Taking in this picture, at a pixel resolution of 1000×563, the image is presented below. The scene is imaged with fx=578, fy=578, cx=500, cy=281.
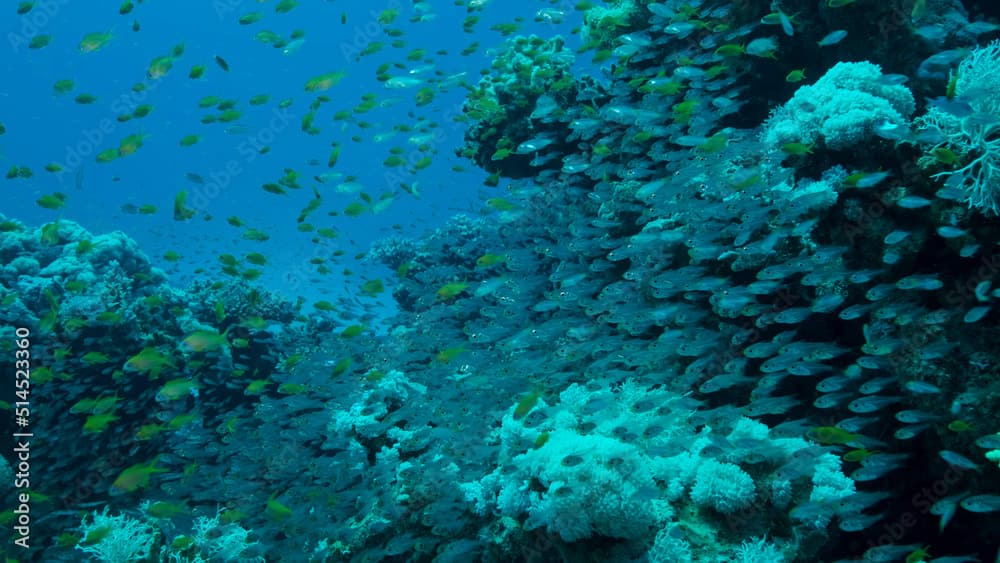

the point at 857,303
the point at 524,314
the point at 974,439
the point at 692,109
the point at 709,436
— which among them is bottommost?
the point at 524,314

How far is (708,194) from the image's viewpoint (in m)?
6.46

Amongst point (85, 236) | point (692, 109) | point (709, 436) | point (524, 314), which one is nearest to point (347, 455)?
point (524, 314)

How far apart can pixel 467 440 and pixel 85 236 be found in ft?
38.2

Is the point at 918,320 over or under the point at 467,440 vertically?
over

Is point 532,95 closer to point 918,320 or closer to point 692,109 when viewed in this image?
point 692,109

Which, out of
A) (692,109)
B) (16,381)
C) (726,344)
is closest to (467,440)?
(726,344)

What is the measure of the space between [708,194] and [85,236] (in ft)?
43.4

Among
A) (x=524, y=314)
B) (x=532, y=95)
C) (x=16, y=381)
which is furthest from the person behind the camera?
(x=532, y=95)

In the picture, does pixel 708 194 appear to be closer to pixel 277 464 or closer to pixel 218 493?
pixel 277 464

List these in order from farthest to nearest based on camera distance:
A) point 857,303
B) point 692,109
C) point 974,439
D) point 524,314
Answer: point 524,314 → point 692,109 → point 857,303 → point 974,439

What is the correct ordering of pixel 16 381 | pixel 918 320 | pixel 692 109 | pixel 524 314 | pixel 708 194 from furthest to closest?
pixel 16 381, pixel 524 314, pixel 692 109, pixel 708 194, pixel 918 320

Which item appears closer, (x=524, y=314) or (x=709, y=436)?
(x=709, y=436)

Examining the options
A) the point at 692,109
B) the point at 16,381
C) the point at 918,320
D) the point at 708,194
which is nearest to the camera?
the point at 918,320

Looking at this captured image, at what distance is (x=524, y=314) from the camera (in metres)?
7.83
